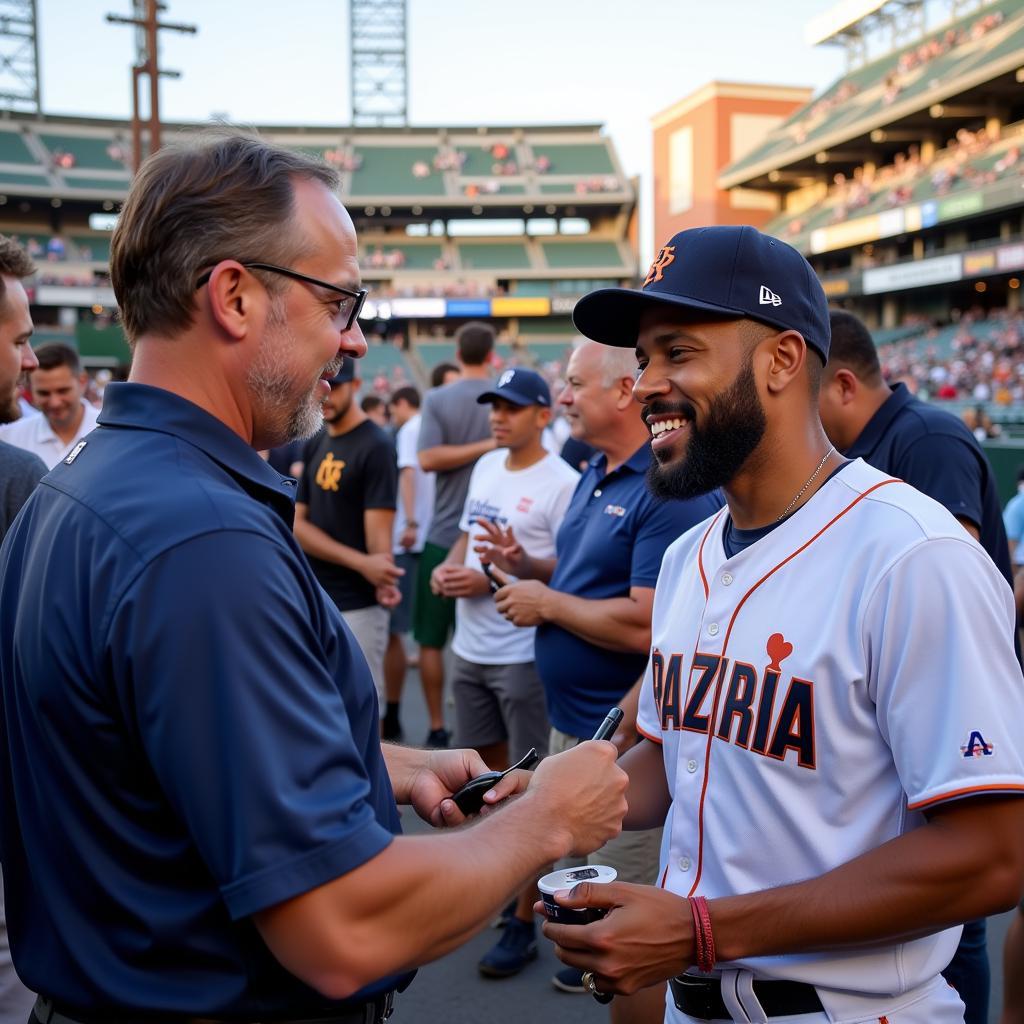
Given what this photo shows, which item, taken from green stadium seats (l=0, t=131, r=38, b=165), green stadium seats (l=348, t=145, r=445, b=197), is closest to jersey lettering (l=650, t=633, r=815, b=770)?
green stadium seats (l=348, t=145, r=445, b=197)

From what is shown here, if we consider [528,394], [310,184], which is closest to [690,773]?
[310,184]

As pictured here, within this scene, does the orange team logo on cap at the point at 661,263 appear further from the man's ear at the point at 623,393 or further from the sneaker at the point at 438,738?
the sneaker at the point at 438,738

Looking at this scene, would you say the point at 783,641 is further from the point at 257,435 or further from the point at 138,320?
the point at 138,320

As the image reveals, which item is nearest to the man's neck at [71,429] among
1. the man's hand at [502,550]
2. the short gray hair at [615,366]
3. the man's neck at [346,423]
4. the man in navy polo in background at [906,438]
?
the man's neck at [346,423]

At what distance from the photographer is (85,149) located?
4809 cm

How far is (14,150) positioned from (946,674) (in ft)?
177

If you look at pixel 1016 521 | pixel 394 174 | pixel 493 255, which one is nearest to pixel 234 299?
pixel 1016 521

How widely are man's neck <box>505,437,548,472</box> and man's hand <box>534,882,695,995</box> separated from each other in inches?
127

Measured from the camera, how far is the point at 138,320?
145cm

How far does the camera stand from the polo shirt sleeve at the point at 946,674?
59.4 inches

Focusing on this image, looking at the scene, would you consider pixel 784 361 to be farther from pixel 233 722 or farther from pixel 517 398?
pixel 517 398

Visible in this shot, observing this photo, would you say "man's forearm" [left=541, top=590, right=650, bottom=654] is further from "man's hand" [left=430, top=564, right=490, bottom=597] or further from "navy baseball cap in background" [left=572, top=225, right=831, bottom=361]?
"navy baseball cap in background" [left=572, top=225, right=831, bottom=361]

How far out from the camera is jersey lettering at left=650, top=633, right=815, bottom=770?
1.69 m

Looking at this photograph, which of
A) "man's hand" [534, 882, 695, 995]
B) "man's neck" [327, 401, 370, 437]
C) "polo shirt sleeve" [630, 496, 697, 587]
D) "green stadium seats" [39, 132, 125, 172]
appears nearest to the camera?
"man's hand" [534, 882, 695, 995]
